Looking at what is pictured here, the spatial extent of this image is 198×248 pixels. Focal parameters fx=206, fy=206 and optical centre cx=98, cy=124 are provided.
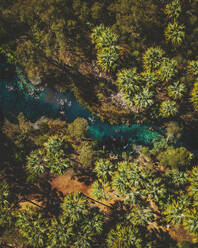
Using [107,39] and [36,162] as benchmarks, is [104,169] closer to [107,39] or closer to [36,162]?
[36,162]

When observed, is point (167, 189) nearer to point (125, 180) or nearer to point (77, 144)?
point (125, 180)

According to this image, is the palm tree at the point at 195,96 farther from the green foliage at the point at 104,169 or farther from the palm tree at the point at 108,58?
the green foliage at the point at 104,169

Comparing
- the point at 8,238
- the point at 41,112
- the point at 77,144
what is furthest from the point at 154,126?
the point at 8,238

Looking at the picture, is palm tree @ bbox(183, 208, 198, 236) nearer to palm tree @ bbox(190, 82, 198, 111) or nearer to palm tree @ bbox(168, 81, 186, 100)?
palm tree @ bbox(190, 82, 198, 111)

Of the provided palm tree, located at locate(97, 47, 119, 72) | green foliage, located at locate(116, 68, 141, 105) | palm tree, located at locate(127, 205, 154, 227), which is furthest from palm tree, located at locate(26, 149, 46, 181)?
palm tree, located at locate(97, 47, 119, 72)

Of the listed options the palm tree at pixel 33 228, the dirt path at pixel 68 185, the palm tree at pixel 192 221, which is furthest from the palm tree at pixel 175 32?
the palm tree at pixel 33 228
